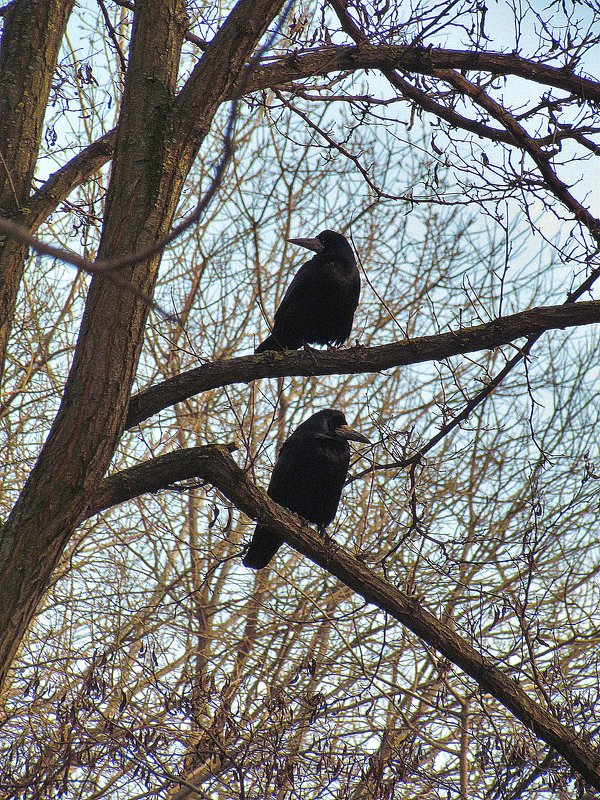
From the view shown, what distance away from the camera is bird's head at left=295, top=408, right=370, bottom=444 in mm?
6145

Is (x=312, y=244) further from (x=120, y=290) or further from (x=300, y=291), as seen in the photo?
(x=120, y=290)

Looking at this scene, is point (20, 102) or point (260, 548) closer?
point (20, 102)

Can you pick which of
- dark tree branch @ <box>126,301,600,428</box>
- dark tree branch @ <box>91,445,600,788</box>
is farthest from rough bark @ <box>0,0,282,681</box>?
dark tree branch @ <box>126,301,600,428</box>

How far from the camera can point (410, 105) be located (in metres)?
4.95

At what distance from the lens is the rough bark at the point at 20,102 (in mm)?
3647

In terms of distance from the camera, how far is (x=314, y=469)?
6.08 meters

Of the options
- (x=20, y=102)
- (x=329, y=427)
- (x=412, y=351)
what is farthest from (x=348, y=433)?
(x=20, y=102)

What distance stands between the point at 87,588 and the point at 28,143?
20.1 ft

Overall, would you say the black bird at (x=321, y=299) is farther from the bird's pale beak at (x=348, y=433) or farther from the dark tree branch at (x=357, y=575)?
the dark tree branch at (x=357, y=575)

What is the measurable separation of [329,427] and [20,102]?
3267mm

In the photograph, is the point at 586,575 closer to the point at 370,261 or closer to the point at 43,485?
the point at 370,261

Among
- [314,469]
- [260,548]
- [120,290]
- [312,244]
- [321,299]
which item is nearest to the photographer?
[120,290]

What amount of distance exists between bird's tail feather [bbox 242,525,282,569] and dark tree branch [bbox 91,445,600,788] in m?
1.63

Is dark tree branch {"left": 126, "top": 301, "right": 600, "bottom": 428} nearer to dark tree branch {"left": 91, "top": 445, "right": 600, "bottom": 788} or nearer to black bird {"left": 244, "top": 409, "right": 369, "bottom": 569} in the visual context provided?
dark tree branch {"left": 91, "top": 445, "right": 600, "bottom": 788}
